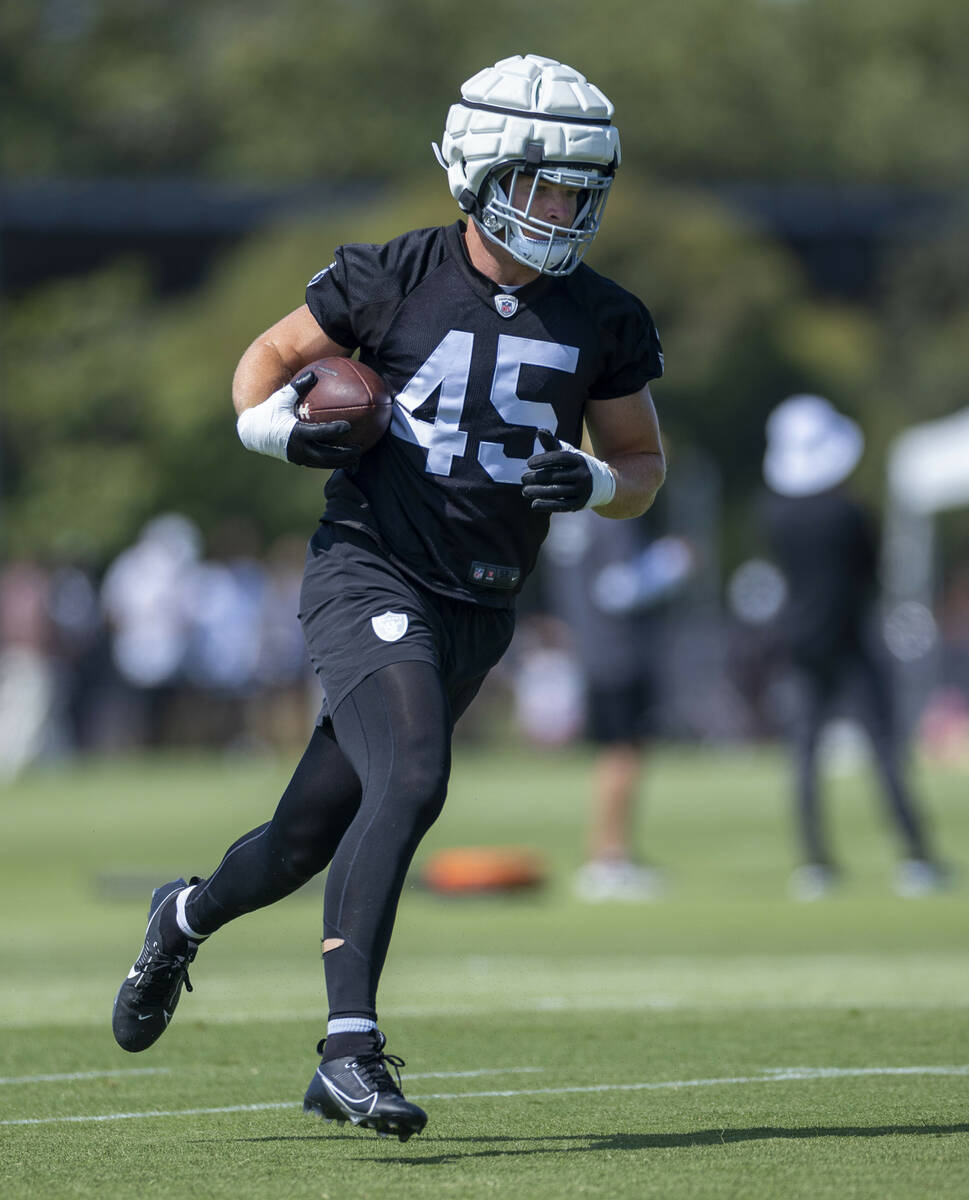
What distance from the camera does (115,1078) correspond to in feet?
20.8

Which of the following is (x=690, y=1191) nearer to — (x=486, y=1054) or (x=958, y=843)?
(x=486, y=1054)

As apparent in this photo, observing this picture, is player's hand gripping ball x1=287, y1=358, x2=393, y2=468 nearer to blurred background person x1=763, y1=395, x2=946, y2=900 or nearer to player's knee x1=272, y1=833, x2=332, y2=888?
player's knee x1=272, y1=833, x2=332, y2=888

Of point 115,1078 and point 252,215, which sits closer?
point 115,1078

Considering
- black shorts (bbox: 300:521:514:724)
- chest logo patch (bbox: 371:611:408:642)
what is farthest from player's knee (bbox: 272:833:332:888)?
chest logo patch (bbox: 371:611:408:642)

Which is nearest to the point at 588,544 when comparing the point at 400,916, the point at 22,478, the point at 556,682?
the point at 400,916

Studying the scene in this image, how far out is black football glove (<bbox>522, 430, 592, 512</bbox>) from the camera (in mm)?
5402

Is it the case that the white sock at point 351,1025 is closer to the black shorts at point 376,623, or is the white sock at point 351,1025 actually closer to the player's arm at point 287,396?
the black shorts at point 376,623

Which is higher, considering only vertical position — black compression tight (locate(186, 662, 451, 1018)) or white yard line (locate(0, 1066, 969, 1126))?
black compression tight (locate(186, 662, 451, 1018))

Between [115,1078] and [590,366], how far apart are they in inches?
91.8

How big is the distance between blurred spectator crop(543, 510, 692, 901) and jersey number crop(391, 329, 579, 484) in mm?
6683

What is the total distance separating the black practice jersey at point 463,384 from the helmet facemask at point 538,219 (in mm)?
114

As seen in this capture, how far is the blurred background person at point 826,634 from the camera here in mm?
12086

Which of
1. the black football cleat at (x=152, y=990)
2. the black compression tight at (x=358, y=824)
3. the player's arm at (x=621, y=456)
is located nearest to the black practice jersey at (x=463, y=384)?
the player's arm at (x=621, y=456)

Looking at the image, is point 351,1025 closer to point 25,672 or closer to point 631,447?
point 631,447
